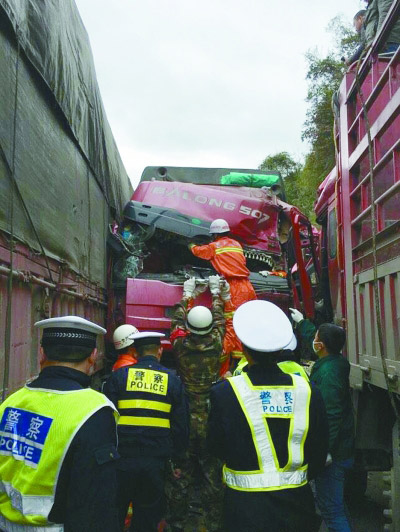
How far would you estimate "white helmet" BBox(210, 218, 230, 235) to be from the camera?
6.52 meters

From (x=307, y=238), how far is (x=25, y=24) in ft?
14.7

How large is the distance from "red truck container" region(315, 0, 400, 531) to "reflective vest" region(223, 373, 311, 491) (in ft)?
3.05

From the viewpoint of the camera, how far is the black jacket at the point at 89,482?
1.79 m

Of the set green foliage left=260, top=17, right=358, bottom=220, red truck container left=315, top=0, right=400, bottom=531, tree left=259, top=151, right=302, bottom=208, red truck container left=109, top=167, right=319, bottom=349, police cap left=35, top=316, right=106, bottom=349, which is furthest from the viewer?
tree left=259, top=151, right=302, bottom=208

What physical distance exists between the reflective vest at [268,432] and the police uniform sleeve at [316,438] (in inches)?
1.5

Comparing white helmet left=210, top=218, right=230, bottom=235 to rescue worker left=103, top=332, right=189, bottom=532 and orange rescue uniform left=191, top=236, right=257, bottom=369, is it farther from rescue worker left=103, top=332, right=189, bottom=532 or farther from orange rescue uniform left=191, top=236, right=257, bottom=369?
rescue worker left=103, top=332, right=189, bottom=532

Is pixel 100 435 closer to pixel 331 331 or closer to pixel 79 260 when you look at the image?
pixel 331 331

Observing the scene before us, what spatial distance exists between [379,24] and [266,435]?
2.89 metres

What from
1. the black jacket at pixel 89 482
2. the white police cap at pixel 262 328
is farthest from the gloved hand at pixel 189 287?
the black jacket at pixel 89 482

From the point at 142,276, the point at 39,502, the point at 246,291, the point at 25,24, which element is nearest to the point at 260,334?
the point at 39,502

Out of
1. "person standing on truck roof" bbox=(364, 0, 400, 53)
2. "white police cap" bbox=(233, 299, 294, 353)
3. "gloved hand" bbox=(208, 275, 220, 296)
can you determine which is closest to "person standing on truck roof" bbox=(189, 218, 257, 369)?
"gloved hand" bbox=(208, 275, 220, 296)

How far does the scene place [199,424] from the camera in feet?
15.8

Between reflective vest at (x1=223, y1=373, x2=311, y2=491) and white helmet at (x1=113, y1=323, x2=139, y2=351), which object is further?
white helmet at (x1=113, y1=323, x2=139, y2=351)

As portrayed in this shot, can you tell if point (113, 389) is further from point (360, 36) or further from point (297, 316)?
point (360, 36)
